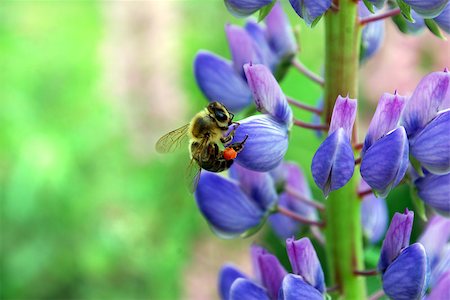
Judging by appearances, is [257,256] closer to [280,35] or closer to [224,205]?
[224,205]

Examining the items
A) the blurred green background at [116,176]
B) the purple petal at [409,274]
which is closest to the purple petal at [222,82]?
the purple petal at [409,274]

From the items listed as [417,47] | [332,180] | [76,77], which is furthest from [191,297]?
[76,77]

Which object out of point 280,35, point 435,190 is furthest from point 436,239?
point 280,35

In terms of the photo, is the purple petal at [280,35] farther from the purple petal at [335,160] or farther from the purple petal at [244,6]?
the purple petal at [335,160]

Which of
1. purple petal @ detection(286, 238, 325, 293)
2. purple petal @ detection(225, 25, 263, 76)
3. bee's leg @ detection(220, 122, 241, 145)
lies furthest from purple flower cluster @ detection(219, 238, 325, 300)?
purple petal @ detection(225, 25, 263, 76)

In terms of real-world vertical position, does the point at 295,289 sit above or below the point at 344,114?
below

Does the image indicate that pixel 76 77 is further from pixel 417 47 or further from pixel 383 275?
pixel 383 275
